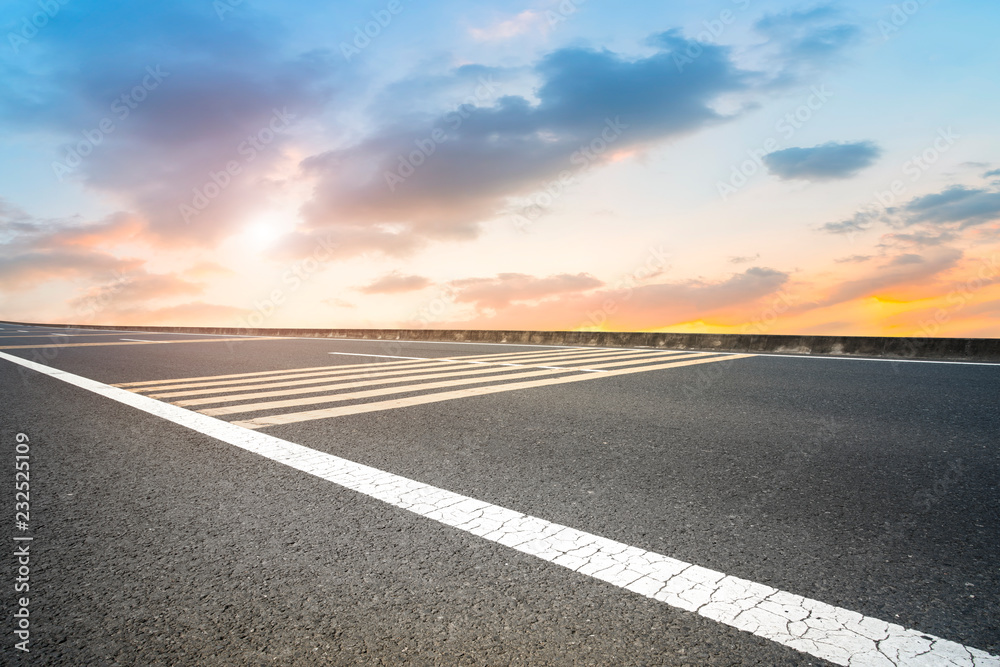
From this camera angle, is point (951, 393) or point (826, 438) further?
point (951, 393)

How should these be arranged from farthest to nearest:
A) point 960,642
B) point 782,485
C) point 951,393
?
point 951,393, point 782,485, point 960,642

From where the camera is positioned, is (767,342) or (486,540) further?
(767,342)

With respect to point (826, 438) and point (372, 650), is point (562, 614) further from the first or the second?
point (826, 438)

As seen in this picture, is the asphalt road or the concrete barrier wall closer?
the asphalt road

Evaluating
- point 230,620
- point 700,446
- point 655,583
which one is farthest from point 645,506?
point 230,620

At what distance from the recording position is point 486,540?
266 cm

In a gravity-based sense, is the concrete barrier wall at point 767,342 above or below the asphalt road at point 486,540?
above

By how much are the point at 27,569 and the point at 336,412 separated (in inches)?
136

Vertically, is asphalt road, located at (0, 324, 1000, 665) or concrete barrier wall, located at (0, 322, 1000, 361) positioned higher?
concrete barrier wall, located at (0, 322, 1000, 361)

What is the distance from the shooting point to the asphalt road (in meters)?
1.93

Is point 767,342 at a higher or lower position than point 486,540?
higher

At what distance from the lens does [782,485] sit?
139 inches

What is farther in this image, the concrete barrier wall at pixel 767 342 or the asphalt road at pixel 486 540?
the concrete barrier wall at pixel 767 342

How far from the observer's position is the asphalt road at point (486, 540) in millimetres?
1926
